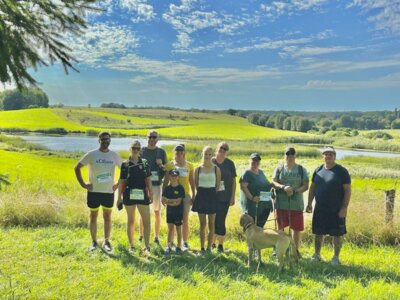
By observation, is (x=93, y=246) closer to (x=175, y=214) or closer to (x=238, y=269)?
(x=175, y=214)

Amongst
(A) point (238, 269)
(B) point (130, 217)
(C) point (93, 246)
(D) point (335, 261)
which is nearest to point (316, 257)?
(D) point (335, 261)

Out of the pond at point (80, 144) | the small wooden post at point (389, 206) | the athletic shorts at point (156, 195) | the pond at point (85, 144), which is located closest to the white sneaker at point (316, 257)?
the small wooden post at point (389, 206)

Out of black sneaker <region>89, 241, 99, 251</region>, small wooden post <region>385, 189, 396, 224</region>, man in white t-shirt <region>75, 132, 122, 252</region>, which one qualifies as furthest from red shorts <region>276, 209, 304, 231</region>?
black sneaker <region>89, 241, 99, 251</region>

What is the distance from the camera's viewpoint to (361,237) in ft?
24.9

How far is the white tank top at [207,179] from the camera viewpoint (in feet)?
19.5

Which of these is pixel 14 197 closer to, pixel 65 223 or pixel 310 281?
pixel 65 223

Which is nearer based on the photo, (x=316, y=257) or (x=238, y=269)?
(x=238, y=269)

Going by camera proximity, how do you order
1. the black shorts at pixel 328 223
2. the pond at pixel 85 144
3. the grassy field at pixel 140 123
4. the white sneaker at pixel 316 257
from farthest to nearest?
1. the grassy field at pixel 140 123
2. the pond at pixel 85 144
3. the white sneaker at pixel 316 257
4. the black shorts at pixel 328 223

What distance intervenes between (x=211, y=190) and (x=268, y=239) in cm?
118

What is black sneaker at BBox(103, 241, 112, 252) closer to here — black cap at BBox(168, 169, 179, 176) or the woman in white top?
the woman in white top

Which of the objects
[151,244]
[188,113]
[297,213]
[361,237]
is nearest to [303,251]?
[297,213]

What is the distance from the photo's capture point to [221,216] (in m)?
6.21

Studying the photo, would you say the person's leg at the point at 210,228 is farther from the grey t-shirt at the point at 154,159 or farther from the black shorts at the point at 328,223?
the black shorts at the point at 328,223

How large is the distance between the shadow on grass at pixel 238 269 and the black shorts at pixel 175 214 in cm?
53
